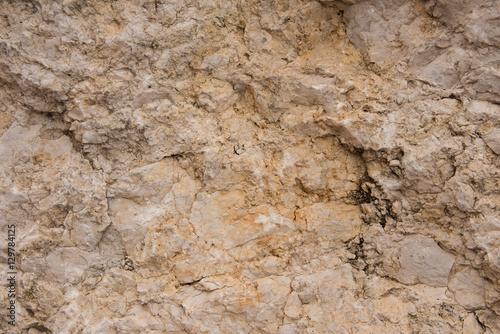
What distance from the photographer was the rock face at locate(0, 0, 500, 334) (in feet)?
6.41

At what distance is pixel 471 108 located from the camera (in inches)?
72.2

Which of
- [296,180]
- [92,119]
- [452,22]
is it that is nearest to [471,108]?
[452,22]

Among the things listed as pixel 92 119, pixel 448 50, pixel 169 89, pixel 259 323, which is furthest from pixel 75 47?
pixel 448 50

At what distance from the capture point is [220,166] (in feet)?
6.70

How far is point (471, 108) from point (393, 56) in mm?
465

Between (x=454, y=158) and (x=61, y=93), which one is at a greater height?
(x=61, y=93)

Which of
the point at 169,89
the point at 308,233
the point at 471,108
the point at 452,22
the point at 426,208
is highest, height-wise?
the point at 452,22

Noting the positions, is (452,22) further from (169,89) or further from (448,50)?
(169,89)

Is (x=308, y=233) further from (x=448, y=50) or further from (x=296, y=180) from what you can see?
(x=448, y=50)

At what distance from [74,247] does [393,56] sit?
201 cm

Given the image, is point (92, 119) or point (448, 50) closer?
point (448, 50)

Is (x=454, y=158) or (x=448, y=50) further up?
(x=448, y=50)

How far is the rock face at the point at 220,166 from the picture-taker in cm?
195

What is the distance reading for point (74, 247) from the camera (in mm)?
2061
